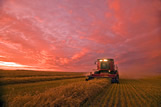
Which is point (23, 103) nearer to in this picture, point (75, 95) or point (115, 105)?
point (75, 95)

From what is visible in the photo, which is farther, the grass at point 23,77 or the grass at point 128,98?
Answer: the grass at point 23,77

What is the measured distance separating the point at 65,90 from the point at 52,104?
1.36 m

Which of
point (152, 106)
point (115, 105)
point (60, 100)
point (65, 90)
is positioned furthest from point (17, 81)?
point (152, 106)

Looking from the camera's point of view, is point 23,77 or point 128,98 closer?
point 128,98

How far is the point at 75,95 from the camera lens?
4453 mm

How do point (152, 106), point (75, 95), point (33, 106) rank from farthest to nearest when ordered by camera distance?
point (75, 95) < point (152, 106) < point (33, 106)

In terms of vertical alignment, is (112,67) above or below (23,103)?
above

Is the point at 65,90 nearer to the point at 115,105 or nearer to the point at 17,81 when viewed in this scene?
the point at 115,105

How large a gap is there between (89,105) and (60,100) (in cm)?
125

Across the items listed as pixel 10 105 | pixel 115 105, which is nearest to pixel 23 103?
pixel 10 105

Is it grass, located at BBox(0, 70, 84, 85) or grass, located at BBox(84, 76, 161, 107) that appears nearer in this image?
grass, located at BBox(84, 76, 161, 107)

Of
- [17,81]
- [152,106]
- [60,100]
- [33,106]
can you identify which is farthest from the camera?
[17,81]

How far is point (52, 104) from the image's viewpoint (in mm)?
3320

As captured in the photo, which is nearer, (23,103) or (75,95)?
(23,103)
